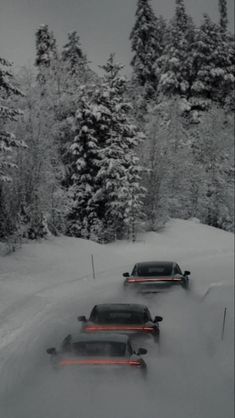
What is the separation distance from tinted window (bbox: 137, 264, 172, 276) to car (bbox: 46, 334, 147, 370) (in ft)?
22.8

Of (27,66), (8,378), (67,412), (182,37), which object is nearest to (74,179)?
(27,66)

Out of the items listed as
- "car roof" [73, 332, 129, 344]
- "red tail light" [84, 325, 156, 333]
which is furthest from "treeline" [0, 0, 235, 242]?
"red tail light" [84, 325, 156, 333]

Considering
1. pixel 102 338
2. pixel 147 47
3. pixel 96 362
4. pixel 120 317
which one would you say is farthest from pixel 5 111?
pixel 96 362

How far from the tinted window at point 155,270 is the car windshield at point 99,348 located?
718 cm

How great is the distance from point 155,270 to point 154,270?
4 centimetres

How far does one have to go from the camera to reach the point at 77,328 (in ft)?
44.4

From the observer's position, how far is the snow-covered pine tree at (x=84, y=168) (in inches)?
1065

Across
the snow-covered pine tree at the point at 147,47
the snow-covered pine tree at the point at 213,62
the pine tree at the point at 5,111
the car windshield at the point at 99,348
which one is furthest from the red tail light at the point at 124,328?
the pine tree at the point at 5,111

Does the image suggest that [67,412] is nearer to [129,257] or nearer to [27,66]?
[129,257]

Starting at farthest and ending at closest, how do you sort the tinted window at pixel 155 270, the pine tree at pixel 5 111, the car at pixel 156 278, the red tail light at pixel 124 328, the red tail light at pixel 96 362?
the pine tree at pixel 5 111 < the tinted window at pixel 155 270 < the car at pixel 156 278 < the red tail light at pixel 124 328 < the red tail light at pixel 96 362

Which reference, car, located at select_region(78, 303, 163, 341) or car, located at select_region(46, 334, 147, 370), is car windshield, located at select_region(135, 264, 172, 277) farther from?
car, located at select_region(46, 334, 147, 370)

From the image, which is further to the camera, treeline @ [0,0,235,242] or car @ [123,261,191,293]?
car @ [123,261,191,293]

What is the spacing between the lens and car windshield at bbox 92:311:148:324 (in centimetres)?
1048

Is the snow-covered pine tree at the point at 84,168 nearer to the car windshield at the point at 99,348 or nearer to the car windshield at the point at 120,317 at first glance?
the car windshield at the point at 120,317
